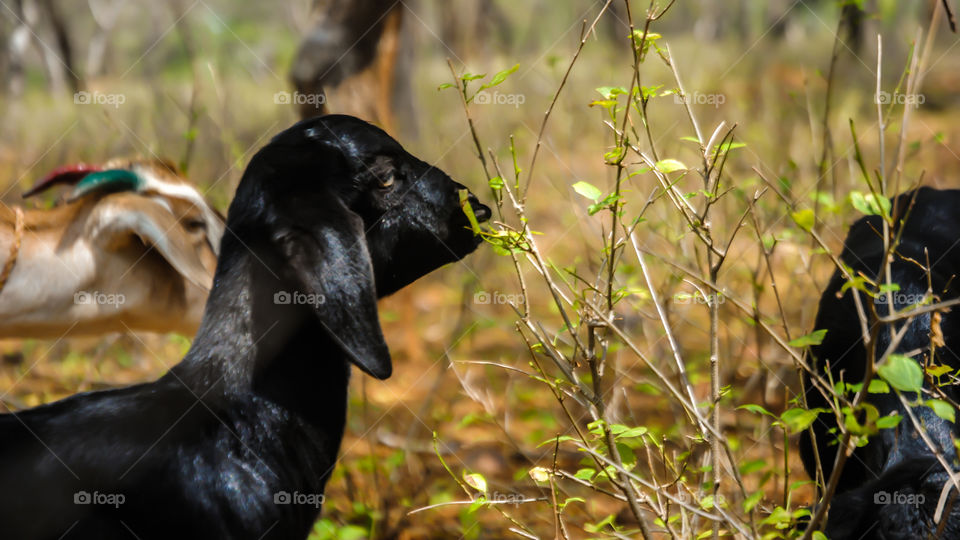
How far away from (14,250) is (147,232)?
0.52 meters

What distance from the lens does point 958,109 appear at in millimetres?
12695

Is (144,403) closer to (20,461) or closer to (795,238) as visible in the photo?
(20,461)

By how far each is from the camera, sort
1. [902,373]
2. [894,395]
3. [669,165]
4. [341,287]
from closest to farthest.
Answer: [902,373], [669,165], [341,287], [894,395]

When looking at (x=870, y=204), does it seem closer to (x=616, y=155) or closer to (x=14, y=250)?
(x=616, y=155)

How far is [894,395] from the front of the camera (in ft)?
9.26

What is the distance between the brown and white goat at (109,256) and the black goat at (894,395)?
263 cm

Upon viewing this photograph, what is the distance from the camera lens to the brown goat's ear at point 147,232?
12.3 ft

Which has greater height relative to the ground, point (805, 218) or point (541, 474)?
point (805, 218)

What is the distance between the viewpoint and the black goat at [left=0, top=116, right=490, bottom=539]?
2428mm

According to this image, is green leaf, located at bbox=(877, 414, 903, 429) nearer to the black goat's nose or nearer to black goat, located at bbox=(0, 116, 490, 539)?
black goat, located at bbox=(0, 116, 490, 539)

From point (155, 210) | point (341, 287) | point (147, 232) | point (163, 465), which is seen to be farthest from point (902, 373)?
point (155, 210)

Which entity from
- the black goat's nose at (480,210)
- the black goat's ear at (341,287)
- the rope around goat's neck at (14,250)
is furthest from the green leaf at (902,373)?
the rope around goat's neck at (14,250)

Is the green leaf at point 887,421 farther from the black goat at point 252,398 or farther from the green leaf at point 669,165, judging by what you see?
the black goat at point 252,398

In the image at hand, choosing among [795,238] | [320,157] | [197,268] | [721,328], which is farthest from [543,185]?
[320,157]
